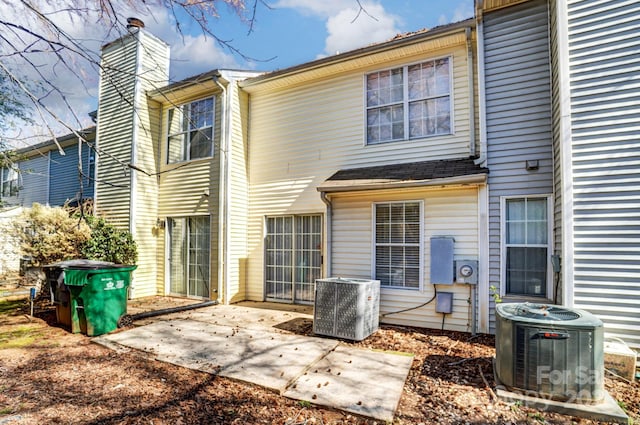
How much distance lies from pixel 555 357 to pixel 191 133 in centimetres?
896

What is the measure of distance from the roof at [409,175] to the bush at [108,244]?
18.1 feet

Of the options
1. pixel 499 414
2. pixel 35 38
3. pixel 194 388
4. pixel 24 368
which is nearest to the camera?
pixel 35 38

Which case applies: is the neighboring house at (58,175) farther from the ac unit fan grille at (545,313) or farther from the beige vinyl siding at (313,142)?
the ac unit fan grille at (545,313)

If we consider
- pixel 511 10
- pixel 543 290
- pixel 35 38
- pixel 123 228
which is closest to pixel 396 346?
pixel 543 290

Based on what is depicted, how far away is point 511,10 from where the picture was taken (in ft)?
18.6

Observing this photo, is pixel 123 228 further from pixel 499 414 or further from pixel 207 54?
pixel 499 414

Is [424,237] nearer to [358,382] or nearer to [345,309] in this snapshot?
[345,309]

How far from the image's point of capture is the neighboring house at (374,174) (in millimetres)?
5883

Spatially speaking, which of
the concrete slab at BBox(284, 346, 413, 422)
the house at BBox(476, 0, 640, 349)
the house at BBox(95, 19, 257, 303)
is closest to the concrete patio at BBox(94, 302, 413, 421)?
the concrete slab at BBox(284, 346, 413, 422)

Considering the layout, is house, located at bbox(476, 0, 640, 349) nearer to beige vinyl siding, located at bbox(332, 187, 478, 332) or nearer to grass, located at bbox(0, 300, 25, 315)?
beige vinyl siding, located at bbox(332, 187, 478, 332)

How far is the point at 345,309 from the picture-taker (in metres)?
5.36

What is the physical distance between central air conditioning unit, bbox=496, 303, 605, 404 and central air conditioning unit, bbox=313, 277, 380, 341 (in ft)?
7.27

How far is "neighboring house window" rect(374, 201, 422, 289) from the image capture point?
619 centimetres

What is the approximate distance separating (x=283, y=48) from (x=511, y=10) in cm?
485
